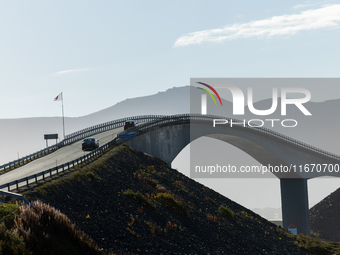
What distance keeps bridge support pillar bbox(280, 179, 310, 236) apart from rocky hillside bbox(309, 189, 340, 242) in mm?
3227

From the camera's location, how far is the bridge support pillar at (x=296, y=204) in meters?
75.8

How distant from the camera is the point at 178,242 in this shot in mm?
25281

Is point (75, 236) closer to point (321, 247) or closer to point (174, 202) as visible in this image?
point (174, 202)

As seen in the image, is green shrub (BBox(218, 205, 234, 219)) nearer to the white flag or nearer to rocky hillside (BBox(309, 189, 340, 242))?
the white flag

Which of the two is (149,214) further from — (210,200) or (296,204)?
(296,204)

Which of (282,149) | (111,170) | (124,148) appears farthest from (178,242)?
(282,149)

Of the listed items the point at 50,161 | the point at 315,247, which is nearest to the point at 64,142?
the point at 50,161

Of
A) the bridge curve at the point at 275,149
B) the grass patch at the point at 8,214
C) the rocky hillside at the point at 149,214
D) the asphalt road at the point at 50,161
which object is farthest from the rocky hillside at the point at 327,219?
the grass patch at the point at 8,214

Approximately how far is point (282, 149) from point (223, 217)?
5069cm

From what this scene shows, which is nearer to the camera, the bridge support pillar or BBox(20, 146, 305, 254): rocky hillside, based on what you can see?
BBox(20, 146, 305, 254): rocky hillside

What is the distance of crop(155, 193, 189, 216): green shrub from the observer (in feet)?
105

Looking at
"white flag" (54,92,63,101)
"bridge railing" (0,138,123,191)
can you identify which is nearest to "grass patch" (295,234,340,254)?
"bridge railing" (0,138,123,191)

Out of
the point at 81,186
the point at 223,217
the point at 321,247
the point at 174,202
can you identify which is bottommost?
the point at 321,247

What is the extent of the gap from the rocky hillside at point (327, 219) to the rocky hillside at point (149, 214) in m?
36.8
